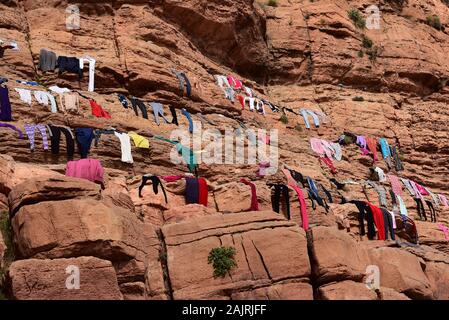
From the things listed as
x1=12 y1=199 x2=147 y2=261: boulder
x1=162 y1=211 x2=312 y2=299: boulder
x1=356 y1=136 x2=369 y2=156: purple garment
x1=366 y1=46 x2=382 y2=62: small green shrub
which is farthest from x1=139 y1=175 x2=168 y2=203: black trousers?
x1=366 y1=46 x2=382 y2=62: small green shrub

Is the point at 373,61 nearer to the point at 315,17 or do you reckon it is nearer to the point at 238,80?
the point at 315,17

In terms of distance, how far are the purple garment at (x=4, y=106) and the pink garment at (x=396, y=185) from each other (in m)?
14.0

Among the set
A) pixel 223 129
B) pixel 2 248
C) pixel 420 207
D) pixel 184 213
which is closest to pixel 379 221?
pixel 420 207

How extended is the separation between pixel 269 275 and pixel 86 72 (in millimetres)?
12875

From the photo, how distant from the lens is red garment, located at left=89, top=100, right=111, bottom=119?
19.1 metres

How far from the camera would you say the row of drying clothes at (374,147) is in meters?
27.0

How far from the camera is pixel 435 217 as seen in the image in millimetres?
23172

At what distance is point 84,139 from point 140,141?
1630 mm

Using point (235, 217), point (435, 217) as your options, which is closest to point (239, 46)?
point (435, 217)

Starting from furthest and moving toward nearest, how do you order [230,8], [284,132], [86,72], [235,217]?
[230,8], [284,132], [86,72], [235,217]
